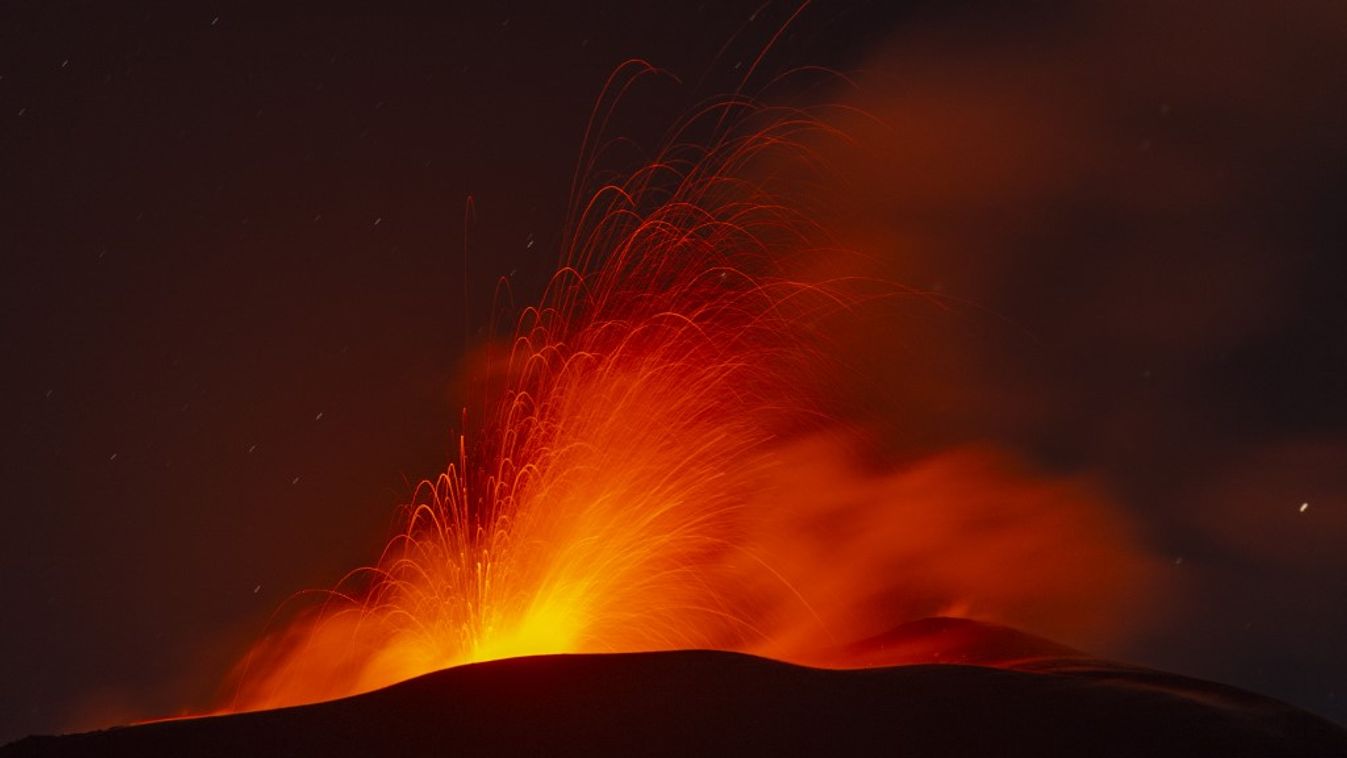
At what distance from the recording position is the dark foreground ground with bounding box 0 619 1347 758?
10.1m

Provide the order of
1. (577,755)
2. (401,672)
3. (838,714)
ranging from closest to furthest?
1. (577,755)
2. (838,714)
3. (401,672)

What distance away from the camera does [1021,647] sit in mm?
19906

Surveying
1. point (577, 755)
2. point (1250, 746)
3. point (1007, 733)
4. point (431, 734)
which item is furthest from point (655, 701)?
point (1250, 746)

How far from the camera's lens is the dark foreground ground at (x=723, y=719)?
10.1 meters

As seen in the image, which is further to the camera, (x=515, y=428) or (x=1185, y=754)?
(x=515, y=428)

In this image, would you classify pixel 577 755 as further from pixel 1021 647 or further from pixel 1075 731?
pixel 1021 647

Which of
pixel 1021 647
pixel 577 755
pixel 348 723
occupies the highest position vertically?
pixel 1021 647

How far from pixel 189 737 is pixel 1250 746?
805cm

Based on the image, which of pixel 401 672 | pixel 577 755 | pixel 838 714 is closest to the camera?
pixel 577 755

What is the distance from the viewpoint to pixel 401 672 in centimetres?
1962

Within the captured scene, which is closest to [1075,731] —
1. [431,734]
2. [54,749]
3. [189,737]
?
[431,734]

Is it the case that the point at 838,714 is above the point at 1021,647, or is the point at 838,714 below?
below

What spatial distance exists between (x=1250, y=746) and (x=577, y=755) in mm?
5076

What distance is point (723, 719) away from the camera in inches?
414
